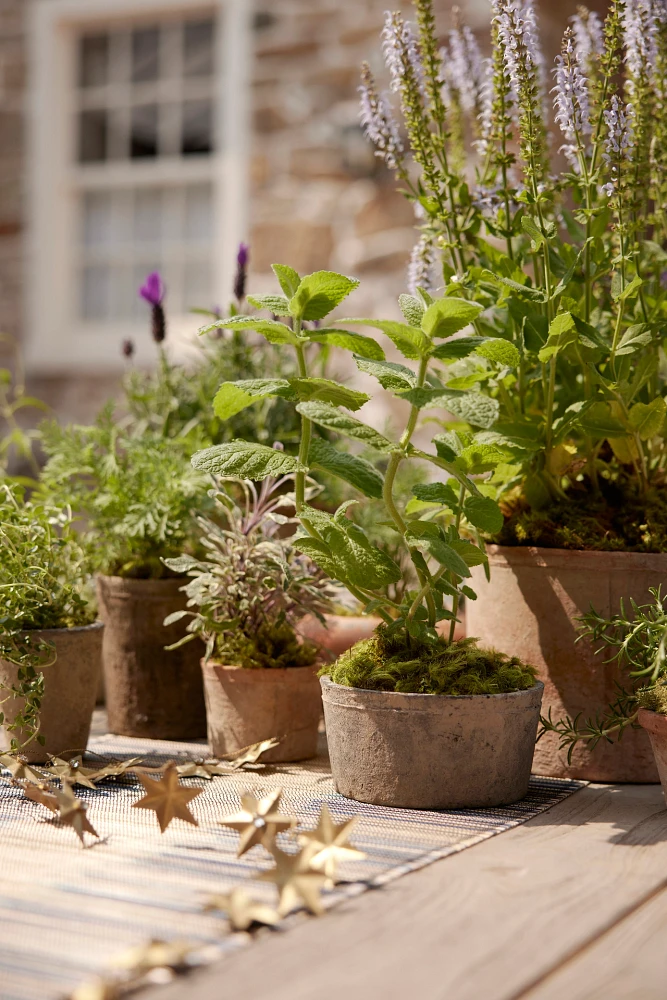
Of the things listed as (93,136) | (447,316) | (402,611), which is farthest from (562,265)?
(93,136)

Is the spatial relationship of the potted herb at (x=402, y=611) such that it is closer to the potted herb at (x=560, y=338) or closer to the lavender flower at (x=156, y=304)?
the potted herb at (x=560, y=338)

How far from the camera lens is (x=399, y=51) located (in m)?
1.74

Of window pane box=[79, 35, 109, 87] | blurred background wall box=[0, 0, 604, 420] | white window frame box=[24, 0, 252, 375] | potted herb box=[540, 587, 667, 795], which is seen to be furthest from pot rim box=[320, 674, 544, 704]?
window pane box=[79, 35, 109, 87]

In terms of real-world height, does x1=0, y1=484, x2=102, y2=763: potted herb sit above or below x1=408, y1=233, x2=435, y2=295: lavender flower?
below

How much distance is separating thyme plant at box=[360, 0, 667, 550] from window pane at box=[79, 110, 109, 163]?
362 cm

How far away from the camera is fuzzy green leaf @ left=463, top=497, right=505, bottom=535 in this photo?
1.52 m

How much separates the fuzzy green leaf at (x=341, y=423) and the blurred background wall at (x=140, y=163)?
9.64ft

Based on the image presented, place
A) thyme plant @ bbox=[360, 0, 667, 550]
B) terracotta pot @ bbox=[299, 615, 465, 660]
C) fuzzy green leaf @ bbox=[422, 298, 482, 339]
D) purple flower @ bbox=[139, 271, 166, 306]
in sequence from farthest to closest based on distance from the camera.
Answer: purple flower @ bbox=[139, 271, 166, 306], terracotta pot @ bbox=[299, 615, 465, 660], thyme plant @ bbox=[360, 0, 667, 550], fuzzy green leaf @ bbox=[422, 298, 482, 339]

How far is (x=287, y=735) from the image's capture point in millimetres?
1828

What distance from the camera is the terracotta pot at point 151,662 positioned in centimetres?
200

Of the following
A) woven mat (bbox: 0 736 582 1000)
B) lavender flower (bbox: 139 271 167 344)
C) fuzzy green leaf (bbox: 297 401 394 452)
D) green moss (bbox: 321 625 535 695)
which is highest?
lavender flower (bbox: 139 271 167 344)

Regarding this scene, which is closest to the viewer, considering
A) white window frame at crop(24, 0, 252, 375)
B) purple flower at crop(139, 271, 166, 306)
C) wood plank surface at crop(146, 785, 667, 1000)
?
wood plank surface at crop(146, 785, 667, 1000)

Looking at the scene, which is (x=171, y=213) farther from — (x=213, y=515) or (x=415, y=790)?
(x=415, y=790)

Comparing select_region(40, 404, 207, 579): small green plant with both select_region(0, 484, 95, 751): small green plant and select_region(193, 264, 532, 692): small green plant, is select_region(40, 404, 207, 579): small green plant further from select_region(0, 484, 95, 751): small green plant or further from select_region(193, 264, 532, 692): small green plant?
select_region(193, 264, 532, 692): small green plant
